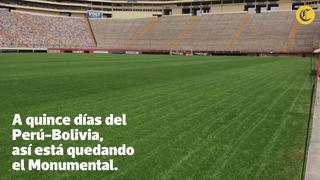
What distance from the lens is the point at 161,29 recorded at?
80.8m

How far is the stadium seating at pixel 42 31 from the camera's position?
6700cm

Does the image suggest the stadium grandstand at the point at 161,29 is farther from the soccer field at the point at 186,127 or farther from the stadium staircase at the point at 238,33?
the soccer field at the point at 186,127

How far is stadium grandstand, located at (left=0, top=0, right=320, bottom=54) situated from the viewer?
2608 inches

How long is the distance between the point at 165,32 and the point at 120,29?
494 inches

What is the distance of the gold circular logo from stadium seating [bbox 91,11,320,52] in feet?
4.41

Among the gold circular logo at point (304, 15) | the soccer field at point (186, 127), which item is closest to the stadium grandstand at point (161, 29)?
the gold circular logo at point (304, 15)

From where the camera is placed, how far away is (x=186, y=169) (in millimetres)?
4680

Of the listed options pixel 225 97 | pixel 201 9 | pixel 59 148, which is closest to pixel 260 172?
pixel 59 148

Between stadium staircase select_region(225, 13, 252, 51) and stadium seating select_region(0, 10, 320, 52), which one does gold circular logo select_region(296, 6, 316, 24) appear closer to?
stadium seating select_region(0, 10, 320, 52)

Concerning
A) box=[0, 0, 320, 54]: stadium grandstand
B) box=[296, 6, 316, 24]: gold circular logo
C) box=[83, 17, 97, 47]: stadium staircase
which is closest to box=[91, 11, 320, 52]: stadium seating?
box=[0, 0, 320, 54]: stadium grandstand

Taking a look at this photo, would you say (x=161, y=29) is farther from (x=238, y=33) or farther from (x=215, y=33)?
(x=238, y=33)

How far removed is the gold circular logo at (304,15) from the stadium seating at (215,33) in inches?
52.9

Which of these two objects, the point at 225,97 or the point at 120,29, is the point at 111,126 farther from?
the point at 120,29

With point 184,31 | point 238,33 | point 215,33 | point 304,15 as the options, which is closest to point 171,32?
point 184,31
